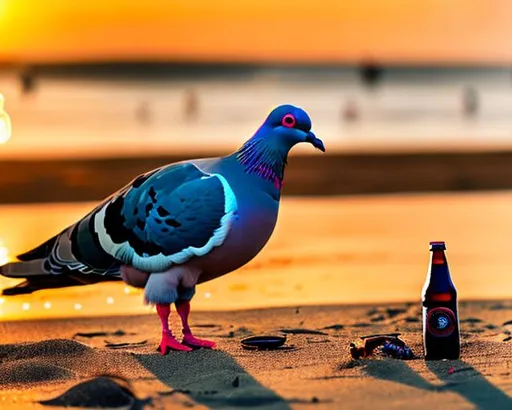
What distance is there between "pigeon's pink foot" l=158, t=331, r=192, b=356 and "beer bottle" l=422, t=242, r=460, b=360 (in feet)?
4.54

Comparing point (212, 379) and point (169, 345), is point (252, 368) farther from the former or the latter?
point (169, 345)

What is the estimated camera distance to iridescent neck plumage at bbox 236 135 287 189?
19.8 ft

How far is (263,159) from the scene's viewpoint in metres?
6.04

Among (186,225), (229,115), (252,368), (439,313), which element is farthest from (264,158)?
(229,115)

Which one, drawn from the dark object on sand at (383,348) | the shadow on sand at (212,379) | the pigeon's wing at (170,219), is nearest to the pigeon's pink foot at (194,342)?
the shadow on sand at (212,379)

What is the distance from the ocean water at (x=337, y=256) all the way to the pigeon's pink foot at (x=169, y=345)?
1.79 metres

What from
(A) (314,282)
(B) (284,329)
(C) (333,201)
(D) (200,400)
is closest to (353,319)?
(B) (284,329)

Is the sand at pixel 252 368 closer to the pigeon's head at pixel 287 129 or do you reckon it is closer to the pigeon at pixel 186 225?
the pigeon at pixel 186 225

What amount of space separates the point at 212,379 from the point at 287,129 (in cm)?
153

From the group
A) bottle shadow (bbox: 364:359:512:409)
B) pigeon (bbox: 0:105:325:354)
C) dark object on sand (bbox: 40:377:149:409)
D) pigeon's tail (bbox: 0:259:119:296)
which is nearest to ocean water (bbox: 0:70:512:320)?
pigeon's tail (bbox: 0:259:119:296)

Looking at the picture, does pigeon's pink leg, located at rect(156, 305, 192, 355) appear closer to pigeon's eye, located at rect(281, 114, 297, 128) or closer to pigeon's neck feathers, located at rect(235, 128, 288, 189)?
pigeon's neck feathers, located at rect(235, 128, 288, 189)

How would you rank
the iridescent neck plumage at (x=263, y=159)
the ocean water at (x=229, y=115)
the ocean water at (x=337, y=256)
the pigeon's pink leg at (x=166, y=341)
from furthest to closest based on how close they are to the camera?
the ocean water at (x=229, y=115) → the ocean water at (x=337, y=256) → the pigeon's pink leg at (x=166, y=341) → the iridescent neck plumage at (x=263, y=159)

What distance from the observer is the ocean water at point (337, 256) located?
331 inches

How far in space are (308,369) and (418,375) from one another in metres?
0.59
